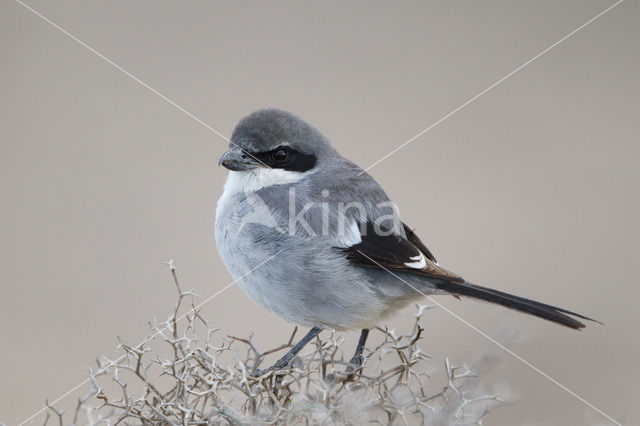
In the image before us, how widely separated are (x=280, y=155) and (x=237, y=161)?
16cm

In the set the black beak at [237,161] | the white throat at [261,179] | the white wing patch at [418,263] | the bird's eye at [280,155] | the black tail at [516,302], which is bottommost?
the black tail at [516,302]

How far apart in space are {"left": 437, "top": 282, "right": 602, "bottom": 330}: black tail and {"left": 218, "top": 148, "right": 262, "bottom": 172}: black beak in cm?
71

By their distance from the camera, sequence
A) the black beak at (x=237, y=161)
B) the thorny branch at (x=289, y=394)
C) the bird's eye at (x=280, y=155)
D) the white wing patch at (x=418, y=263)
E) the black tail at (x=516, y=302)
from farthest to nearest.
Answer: the bird's eye at (x=280, y=155) → the black beak at (x=237, y=161) → the white wing patch at (x=418, y=263) → the black tail at (x=516, y=302) → the thorny branch at (x=289, y=394)

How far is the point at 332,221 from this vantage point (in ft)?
6.97

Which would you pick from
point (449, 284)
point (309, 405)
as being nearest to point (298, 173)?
point (449, 284)

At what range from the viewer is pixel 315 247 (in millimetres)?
2096

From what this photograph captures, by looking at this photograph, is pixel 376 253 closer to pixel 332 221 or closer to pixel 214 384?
pixel 332 221

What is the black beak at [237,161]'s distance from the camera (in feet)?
7.20

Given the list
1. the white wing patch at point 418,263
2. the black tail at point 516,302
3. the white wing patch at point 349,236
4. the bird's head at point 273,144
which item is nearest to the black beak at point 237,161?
the bird's head at point 273,144

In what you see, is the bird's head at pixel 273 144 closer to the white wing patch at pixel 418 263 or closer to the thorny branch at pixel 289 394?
the white wing patch at pixel 418 263

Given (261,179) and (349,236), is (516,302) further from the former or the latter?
(261,179)

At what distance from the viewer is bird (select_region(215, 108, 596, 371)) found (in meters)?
2.05

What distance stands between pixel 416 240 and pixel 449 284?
0.31 metres

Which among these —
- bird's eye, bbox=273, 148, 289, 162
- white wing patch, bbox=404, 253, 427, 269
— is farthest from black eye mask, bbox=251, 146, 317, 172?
white wing patch, bbox=404, 253, 427, 269
